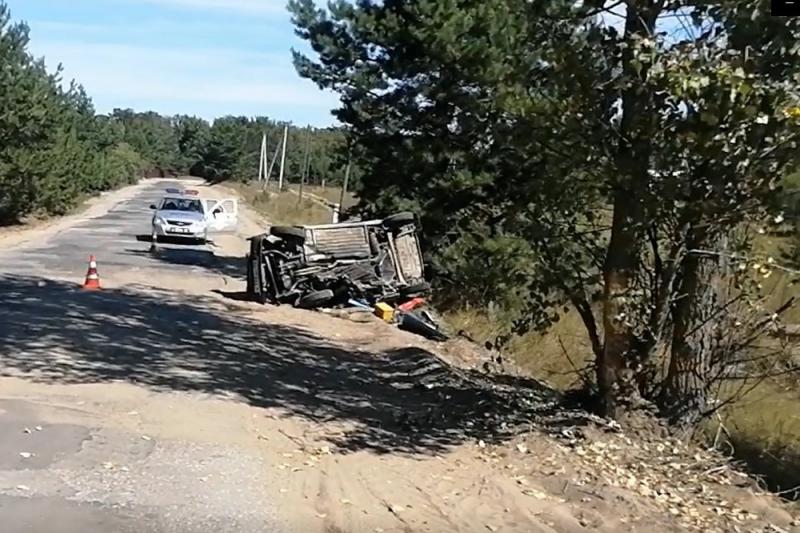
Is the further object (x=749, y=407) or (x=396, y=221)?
(x=396, y=221)

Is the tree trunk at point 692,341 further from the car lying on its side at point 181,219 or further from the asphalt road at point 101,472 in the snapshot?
the car lying on its side at point 181,219

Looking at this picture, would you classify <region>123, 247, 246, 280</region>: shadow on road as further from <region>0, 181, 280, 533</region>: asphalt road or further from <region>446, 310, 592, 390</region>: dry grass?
<region>0, 181, 280, 533</region>: asphalt road

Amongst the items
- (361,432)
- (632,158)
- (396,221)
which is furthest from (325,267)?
(632,158)

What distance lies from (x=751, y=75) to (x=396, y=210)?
16.0 m

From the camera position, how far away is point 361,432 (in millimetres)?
9328

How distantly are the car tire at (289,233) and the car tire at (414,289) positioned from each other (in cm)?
215

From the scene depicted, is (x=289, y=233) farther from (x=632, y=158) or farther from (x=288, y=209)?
(x=288, y=209)

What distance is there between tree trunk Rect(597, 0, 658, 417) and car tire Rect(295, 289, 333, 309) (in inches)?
384

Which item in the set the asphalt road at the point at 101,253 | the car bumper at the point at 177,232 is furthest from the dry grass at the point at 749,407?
the car bumper at the point at 177,232

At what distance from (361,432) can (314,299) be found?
32.1 feet

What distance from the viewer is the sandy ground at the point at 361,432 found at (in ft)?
23.5

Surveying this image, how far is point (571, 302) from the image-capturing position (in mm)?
10258

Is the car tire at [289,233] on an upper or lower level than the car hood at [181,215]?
upper

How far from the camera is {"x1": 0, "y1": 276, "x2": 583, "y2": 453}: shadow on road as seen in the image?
9727 millimetres
